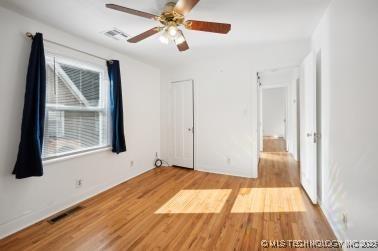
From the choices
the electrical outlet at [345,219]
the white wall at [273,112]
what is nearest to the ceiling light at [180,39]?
the electrical outlet at [345,219]

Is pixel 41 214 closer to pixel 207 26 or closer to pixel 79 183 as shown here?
pixel 79 183

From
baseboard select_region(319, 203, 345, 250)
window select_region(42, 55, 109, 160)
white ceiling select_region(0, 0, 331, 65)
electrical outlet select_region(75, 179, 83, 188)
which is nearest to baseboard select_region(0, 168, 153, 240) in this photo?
electrical outlet select_region(75, 179, 83, 188)

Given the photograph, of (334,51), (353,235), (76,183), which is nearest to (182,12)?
(334,51)

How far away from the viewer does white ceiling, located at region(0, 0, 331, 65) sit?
6.44 ft

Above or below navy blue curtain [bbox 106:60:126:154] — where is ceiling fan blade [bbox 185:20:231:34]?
above

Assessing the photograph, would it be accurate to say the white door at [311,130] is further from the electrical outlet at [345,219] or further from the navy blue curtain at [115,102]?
the navy blue curtain at [115,102]

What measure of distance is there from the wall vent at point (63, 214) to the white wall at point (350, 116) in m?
3.03

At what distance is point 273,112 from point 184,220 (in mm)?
8684

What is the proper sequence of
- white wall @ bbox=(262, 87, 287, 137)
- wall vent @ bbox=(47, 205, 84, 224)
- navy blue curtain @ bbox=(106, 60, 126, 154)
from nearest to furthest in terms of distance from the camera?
wall vent @ bbox=(47, 205, 84, 224), navy blue curtain @ bbox=(106, 60, 126, 154), white wall @ bbox=(262, 87, 287, 137)

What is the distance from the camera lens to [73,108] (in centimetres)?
272

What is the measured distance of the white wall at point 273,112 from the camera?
9.28 metres

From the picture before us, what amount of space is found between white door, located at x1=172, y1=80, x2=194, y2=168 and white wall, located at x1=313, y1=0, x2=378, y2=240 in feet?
8.51

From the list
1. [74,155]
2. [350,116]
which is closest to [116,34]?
[74,155]

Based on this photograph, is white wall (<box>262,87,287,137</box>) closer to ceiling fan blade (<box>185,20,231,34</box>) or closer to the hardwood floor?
the hardwood floor
